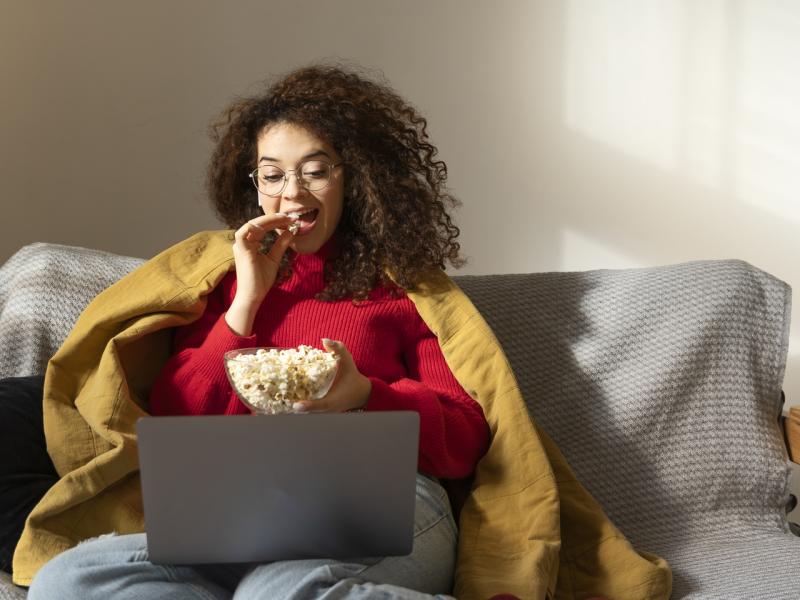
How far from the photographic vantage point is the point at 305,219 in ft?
5.92

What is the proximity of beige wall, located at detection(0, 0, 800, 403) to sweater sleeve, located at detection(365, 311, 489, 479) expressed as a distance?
3.56 feet

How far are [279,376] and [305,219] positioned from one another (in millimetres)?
494

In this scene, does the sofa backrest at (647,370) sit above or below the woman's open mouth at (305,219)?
below

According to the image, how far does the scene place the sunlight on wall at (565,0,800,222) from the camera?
2811 millimetres

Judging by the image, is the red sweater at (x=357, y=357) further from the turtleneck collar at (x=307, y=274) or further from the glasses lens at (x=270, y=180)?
the glasses lens at (x=270, y=180)

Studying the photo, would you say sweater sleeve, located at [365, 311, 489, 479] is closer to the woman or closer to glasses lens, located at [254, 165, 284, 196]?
the woman

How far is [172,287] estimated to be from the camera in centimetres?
182

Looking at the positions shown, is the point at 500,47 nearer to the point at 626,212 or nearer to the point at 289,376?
the point at 626,212

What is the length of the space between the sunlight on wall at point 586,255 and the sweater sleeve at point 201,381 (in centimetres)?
132

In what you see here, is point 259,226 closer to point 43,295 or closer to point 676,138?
point 43,295

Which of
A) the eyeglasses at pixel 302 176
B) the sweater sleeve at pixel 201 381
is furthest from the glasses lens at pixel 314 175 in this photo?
the sweater sleeve at pixel 201 381

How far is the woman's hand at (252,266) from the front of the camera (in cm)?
174

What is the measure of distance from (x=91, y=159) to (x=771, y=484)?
68.7 inches

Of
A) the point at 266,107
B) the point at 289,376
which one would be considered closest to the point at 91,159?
the point at 266,107
